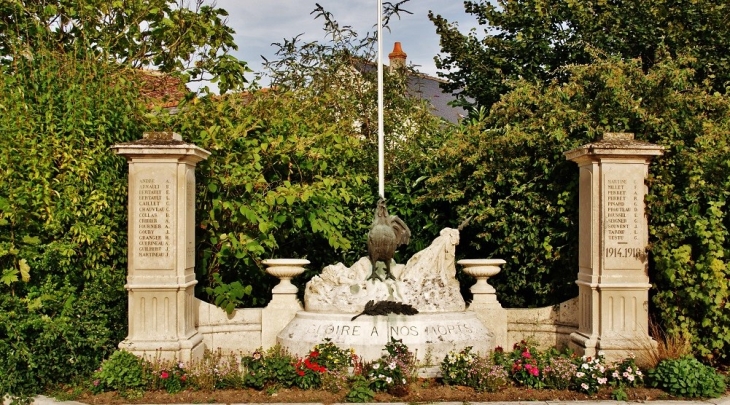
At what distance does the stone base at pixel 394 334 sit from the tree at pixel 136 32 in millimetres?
4786

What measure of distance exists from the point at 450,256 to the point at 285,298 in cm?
216

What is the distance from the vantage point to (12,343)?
22.3 ft

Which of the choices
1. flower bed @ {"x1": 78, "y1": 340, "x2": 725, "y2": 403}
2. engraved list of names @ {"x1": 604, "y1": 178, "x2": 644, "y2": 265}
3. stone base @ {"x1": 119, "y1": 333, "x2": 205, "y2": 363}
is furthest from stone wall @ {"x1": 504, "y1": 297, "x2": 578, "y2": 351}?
stone base @ {"x1": 119, "y1": 333, "x2": 205, "y2": 363}

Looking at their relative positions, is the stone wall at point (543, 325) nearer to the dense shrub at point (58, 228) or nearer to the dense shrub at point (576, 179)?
the dense shrub at point (576, 179)

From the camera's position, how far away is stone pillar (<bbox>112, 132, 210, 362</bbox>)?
7.19 meters

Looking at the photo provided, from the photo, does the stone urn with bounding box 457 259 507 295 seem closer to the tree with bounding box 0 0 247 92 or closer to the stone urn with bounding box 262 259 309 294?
the stone urn with bounding box 262 259 309 294

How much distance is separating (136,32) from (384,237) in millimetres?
6056

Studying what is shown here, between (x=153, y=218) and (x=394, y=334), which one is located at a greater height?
(x=153, y=218)

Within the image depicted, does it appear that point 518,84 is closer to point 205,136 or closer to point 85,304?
point 205,136

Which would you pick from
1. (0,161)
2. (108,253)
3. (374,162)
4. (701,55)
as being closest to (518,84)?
(374,162)

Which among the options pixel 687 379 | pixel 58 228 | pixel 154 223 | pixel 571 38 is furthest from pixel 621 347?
pixel 571 38

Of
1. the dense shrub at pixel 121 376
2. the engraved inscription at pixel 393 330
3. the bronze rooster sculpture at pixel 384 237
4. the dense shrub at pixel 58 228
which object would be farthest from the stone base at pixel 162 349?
the bronze rooster sculpture at pixel 384 237

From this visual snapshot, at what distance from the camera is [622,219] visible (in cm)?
748

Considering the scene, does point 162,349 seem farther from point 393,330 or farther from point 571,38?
point 571,38
